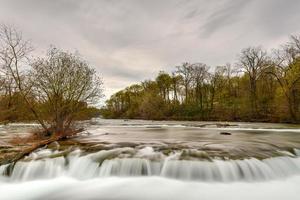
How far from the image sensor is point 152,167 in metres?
9.42

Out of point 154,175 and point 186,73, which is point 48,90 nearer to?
point 154,175

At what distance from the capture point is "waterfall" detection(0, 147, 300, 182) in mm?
8961

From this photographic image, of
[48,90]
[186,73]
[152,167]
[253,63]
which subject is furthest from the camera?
[186,73]

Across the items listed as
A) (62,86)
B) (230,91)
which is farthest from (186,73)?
(62,86)

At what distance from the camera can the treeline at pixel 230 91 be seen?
3464 centimetres

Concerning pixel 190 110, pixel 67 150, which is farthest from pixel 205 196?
pixel 190 110

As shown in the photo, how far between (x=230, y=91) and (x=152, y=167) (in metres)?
59.8

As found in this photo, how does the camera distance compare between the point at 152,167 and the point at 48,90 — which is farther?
the point at 48,90

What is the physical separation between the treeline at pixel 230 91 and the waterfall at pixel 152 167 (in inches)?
1056

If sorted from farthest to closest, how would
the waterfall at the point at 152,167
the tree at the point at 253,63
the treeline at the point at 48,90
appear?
the tree at the point at 253,63
the treeline at the point at 48,90
the waterfall at the point at 152,167

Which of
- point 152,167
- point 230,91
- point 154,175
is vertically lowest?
point 154,175

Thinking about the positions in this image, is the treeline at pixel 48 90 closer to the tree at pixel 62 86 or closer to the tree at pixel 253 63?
the tree at pixel 62 86

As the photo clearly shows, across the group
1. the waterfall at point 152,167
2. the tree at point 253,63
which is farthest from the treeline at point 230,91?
the waterfall at point 152,167

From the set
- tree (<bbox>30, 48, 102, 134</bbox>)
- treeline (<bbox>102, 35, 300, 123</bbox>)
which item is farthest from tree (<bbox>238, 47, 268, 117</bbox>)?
tree (<bbox>30, 48, 102, 134</bbox>)
